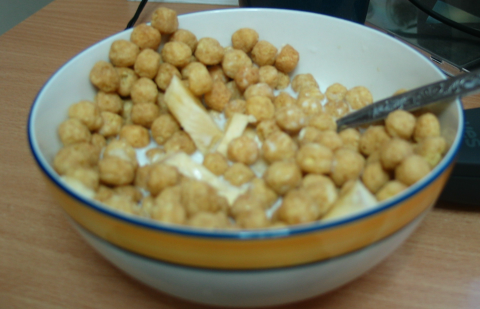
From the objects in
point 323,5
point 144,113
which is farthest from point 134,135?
point 323,5

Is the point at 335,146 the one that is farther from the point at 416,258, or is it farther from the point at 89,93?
the point at 89,93

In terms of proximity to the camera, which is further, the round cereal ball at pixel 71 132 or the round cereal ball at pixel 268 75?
the round cereal ball at pixel 268 75

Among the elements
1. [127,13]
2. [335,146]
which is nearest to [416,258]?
[335,146]

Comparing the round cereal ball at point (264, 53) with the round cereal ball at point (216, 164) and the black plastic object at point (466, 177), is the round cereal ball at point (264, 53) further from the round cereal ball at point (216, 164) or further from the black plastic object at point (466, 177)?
the black plastic object at point (466, 177)

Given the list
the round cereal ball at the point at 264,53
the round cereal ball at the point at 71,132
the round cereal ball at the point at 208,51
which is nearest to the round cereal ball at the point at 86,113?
the round cereal ball at the point at 71,132

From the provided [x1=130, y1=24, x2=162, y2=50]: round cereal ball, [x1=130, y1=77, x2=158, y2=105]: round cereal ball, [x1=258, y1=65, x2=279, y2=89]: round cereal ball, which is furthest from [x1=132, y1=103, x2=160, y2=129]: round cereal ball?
[x1=258, y1=65, x2=279, y2=89]: round cereal ball

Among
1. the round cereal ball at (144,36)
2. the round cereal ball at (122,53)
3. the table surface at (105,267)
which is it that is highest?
the round cereal ball at (144,36)

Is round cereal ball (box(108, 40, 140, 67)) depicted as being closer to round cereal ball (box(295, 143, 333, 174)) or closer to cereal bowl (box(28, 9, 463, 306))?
cereal bowl (box(28, 9, 463, 306))
